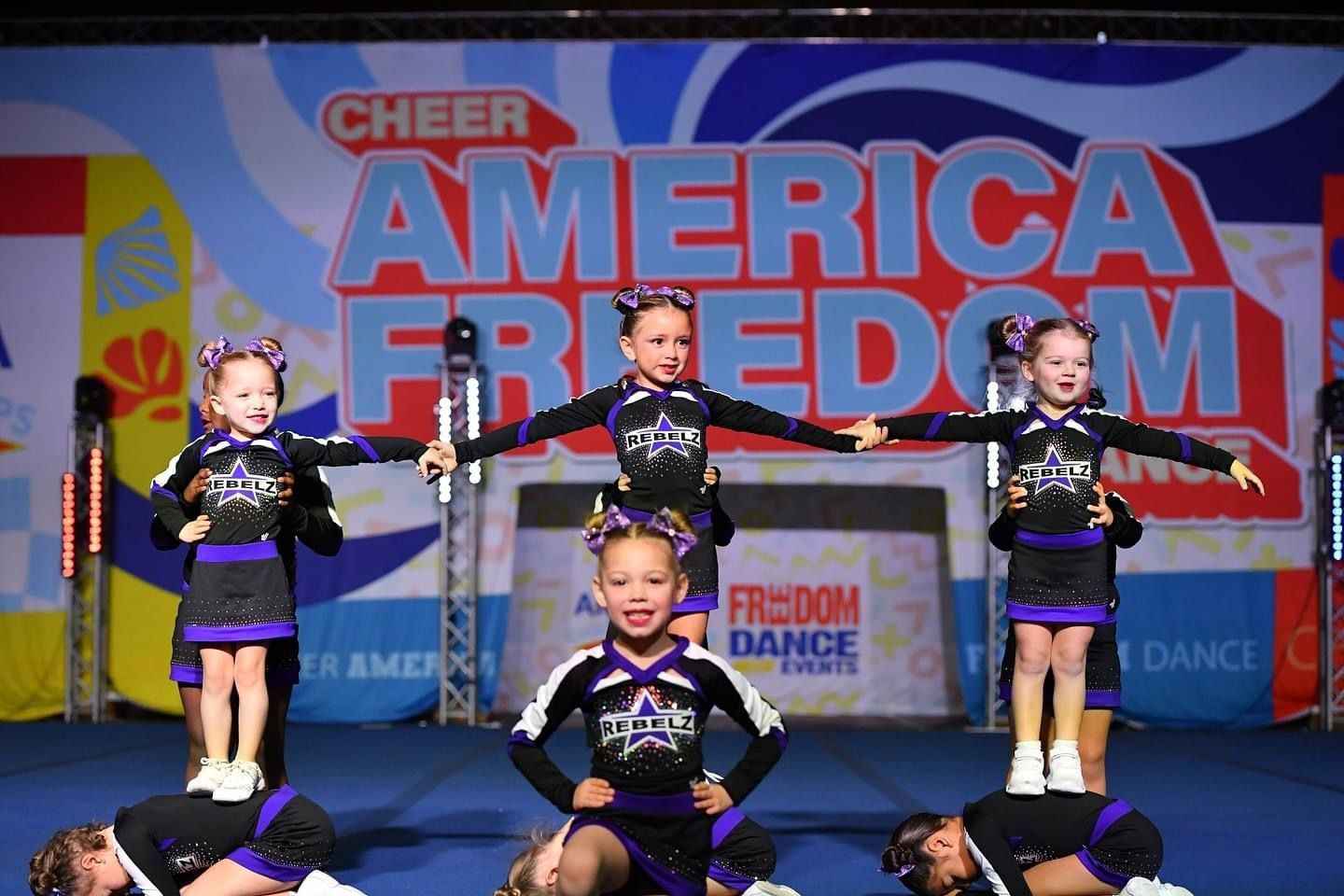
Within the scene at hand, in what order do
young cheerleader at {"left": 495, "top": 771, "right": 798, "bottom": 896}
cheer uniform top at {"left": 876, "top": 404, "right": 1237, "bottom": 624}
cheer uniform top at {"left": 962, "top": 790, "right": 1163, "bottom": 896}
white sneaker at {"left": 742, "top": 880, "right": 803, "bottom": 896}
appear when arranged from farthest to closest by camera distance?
cheer uniform top at {"left": 876, "top": 404, "right": 1237, "bottom": 624}
cheer uniform top at {"left": 962, "top": 790, "right": 1163, "bottom": 896}
white sneaker at {"left": 742, "top": 880, "right": 803, "bottom": 896}
young cheerleader at {"left": 495, "top": 771, "right": 798, "bottom": 896}

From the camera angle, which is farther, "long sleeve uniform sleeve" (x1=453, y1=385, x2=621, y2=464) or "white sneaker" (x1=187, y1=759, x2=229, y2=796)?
"long sleeve uniform sleeve" (x1=453, y1=385, x2=621, y2=464)

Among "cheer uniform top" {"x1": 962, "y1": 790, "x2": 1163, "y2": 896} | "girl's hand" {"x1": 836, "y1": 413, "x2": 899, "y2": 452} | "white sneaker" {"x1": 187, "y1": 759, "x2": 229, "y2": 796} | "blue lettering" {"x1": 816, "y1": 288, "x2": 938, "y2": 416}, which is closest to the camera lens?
"cheer uniform top" {"x1": 962, "y1": 790, "x2": 1163, "y2": 896}

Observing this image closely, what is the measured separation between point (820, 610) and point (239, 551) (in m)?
5.04

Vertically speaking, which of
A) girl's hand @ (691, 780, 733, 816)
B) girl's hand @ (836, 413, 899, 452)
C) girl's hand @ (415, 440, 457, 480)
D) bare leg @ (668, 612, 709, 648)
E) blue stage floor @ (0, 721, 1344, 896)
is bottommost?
blue stage floor @ (0, 721, 1344, 896)

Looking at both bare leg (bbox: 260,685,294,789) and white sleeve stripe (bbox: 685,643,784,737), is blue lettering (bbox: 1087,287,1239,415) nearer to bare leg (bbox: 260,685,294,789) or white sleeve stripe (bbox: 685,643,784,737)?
bare leg (bbox: 260,685,294,789)

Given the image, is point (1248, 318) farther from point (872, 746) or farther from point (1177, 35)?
point (872, 746)

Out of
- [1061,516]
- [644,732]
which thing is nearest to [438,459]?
[644,732]

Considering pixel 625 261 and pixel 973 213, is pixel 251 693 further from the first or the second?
pixel 973 213

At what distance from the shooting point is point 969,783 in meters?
6.02

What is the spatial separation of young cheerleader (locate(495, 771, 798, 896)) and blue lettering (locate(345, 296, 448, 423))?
5185 millimetres

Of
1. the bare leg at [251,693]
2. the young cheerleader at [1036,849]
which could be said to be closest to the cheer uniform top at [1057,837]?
the young cheerleader at [1036,849]

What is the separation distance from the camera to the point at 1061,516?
397cm

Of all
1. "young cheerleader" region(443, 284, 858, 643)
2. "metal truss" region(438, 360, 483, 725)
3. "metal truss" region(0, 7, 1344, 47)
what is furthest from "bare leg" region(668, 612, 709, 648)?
"metal truss" region(0, 7, 1344, 47)

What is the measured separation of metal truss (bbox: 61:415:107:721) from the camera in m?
8.29
